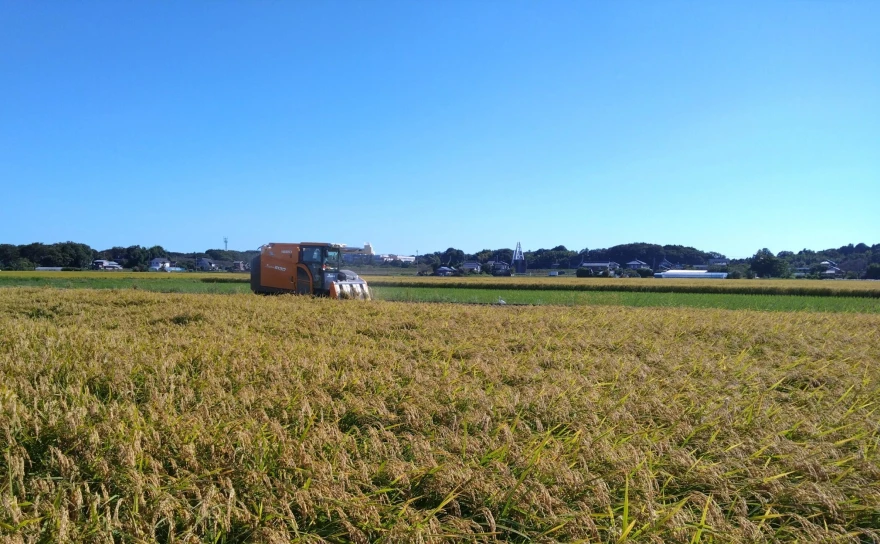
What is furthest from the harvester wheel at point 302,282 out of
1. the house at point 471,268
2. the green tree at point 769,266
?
the green tree at point 769,266

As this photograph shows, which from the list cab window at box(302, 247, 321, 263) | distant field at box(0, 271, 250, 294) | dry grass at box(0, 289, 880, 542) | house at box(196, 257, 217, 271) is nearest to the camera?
dry grass at box(0, 289, 880, 542)

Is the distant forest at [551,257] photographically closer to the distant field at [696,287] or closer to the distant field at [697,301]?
the distant field at [696,287]

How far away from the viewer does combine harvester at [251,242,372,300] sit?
68.3 ft

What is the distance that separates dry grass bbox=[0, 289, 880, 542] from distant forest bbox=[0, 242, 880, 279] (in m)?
44.7

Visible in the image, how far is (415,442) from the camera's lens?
2875 millimetres

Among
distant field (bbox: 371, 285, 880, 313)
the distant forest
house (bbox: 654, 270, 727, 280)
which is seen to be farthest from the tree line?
house (bbox: 654, 270, 727, 280)

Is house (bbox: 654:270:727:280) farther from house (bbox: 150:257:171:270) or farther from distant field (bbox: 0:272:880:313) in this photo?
house (bbox: 150:257:171:270)

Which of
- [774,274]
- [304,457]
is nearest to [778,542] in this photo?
[304,457]

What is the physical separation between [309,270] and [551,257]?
111779 mm

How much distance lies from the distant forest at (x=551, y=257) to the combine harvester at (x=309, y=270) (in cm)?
2604

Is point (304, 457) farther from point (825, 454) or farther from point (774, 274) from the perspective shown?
point (774, 274)

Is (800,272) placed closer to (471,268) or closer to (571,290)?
(471,268)

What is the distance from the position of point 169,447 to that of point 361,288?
18.7 meters

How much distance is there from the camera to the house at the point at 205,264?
93125mm
